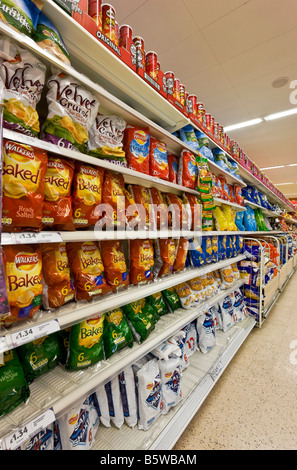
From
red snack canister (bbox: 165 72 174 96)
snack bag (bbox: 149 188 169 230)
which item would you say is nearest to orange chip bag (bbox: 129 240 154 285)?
snack bag (bbox: 149 188 169 230)

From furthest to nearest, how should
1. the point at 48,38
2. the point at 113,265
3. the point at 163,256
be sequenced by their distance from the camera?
the point at 163,256 → the point at 113,265 → the point at 48,38

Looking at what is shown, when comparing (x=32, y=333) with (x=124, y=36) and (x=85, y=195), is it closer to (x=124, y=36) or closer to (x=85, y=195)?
(x=85, y=195)

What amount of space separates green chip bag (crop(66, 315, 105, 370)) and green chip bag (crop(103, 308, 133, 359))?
0.08m

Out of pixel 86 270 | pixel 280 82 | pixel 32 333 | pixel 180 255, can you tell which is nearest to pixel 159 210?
pixel 180 255

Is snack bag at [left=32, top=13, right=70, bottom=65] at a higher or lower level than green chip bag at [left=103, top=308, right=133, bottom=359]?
higher

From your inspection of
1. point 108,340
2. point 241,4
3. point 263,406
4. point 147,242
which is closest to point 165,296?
point 147,242

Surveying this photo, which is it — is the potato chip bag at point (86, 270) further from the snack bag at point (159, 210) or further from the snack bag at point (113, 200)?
the snack bag at point (159, 210)

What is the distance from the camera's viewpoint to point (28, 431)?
0.64m

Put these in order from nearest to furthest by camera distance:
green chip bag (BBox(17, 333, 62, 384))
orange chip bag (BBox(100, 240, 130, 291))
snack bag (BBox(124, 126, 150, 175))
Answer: green chip bag (BBox(17, 333, 62, 384)) < orange chip bag (BBox(100, 240, 130, 291)) < snack bag (BBox(124, 126, 150, 175))

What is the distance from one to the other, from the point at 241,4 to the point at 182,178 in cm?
180

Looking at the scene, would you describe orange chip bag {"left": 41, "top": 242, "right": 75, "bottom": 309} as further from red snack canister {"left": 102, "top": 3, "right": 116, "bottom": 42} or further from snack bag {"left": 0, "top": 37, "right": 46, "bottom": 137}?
red snack canister {"left": 102, "top": 3, "right": 116, "bottom": 42}

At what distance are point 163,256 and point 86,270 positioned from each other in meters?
0.64

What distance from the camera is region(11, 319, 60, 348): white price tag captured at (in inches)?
24.5

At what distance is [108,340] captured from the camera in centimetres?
105
